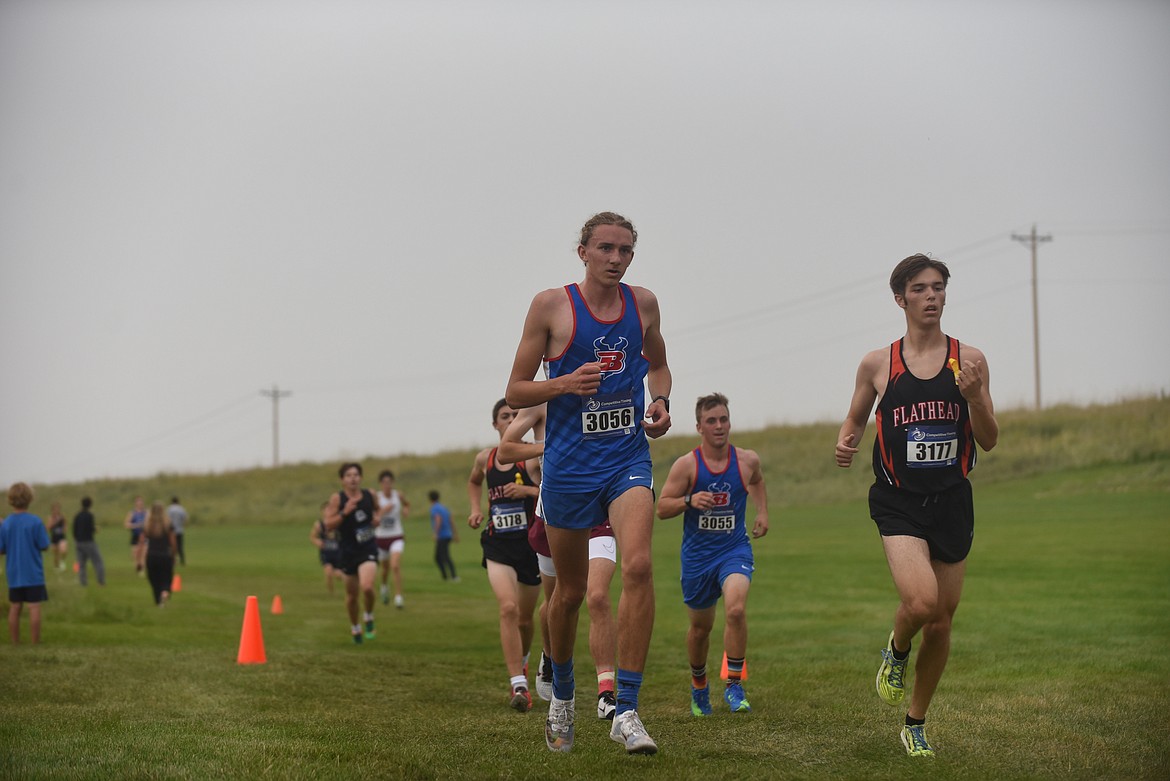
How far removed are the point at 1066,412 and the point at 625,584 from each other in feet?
190

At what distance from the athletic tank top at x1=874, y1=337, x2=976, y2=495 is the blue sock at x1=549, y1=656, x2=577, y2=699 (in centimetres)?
216

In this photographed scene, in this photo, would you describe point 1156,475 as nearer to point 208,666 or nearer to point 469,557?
point 469,557

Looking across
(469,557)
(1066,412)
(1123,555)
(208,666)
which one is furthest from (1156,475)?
(208,666)

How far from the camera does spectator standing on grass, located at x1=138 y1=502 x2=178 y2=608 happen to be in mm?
24234

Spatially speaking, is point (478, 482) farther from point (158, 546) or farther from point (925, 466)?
point (158, 546)

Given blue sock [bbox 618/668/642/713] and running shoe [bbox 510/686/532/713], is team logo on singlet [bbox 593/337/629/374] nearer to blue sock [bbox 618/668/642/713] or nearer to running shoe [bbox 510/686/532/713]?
blue sock [bbox 618/668/642/713]

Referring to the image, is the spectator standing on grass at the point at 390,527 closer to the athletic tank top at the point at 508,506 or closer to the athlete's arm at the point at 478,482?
the athlete's arm at the point at 478,482

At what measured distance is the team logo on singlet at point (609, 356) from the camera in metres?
7.20

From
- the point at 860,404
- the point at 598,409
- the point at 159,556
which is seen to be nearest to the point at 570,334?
the point at 598,409

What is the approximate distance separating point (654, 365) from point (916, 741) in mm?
2595

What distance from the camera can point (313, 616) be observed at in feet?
73.5

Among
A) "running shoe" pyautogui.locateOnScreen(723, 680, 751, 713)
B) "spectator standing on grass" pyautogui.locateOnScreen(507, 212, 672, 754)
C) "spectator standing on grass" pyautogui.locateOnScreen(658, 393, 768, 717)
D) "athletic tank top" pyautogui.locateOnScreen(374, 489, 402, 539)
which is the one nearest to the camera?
"spectator standing on grass" pyautogui.locateOnScreen(507, 212, 672, 754)

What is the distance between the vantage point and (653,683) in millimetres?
12312

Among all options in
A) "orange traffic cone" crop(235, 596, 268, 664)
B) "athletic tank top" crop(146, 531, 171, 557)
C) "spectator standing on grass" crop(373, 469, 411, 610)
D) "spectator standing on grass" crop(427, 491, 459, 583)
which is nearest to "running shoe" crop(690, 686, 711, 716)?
"orange traffic cone" crop(235, 596, 268, 664)
